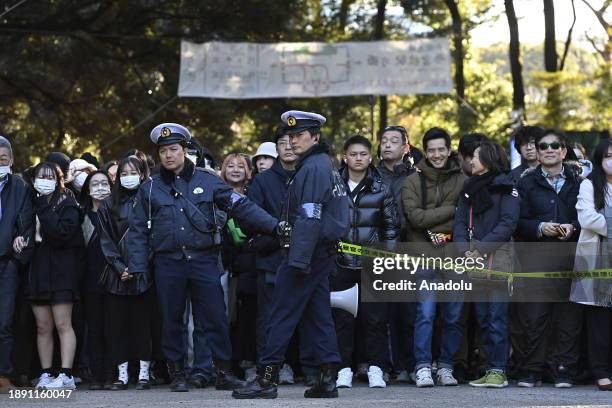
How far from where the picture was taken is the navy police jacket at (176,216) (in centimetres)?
1009

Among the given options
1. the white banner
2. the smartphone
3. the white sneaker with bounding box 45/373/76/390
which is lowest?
the white sneaker with bounding box 45/373/76/390

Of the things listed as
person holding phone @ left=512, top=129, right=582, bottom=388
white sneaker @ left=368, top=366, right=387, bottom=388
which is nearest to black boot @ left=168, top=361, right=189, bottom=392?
white sneaker @ left=368, top=366, right=387, bottom=388

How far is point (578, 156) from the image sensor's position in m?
12.6

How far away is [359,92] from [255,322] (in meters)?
11.8

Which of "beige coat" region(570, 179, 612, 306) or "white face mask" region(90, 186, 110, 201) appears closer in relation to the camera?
"beige coat" region(570, 179, 612, 306)

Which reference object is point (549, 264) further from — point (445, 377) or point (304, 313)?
point (304, 313)

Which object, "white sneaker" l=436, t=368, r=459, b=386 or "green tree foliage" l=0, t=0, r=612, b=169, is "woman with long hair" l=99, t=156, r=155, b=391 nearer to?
"white sneaker" l=436, t=368, r=459, b=386

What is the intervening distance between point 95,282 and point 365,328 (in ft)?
8.12

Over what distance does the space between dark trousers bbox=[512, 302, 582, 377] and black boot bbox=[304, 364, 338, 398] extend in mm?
2189

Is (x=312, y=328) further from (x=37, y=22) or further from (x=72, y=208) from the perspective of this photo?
(x=37, y=22)

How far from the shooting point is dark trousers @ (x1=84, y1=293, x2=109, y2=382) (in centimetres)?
1090

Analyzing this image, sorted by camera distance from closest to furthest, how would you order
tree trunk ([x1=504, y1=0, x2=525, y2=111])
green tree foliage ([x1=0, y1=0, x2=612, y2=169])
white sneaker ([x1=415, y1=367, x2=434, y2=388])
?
1. white sneaker ([x1=415, y1=367, x2=434, y2=388])
2. green tree foliage ([x1=0, y1=0, x2=612, y2=169])
3. tree trunk ([x1=504, y1=0, x2=525, y2=111])

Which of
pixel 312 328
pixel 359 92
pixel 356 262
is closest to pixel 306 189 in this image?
pixel 312 328

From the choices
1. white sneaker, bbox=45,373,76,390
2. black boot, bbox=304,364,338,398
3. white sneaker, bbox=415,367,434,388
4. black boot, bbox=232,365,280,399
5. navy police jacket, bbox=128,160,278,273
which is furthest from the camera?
white sneaker, bbox=45,373,76,390
